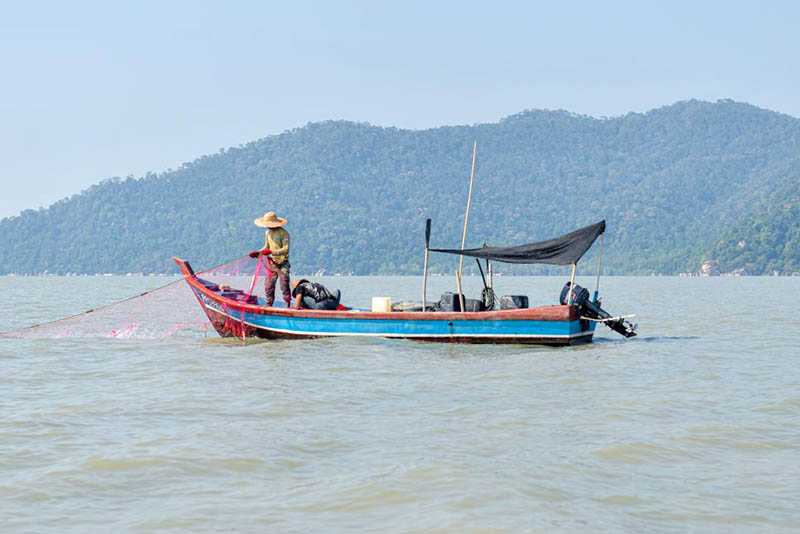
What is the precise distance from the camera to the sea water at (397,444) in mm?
7434

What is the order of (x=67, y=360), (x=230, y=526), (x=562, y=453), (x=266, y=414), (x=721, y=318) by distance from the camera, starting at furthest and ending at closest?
(x=721, y=318) < (x=67, y=360) < (x=266, y=414) < (x=562, y=453) < (x=230, y=526)

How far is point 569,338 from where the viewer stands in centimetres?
1905

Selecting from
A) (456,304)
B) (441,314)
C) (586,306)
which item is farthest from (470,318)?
(586,306)

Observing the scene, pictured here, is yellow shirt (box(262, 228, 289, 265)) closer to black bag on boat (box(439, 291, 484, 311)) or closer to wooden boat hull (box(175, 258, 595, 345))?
wooden boat hull (box(175, 258, 595, 345))

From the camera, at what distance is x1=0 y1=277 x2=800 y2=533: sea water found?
24.4 ft

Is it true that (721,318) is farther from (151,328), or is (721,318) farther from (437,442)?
(437,442)

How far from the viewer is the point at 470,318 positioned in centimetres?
1909

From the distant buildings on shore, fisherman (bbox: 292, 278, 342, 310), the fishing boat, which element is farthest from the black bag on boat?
the distant buildings on shore

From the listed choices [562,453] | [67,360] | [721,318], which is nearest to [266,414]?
[562,453]

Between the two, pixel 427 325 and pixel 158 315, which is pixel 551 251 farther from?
pixel 158 315

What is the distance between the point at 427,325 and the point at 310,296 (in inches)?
104

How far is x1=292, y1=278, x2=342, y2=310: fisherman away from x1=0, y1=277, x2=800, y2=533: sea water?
95.8 inches

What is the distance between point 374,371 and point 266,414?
4.36 m

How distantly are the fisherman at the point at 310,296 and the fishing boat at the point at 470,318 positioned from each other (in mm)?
419
